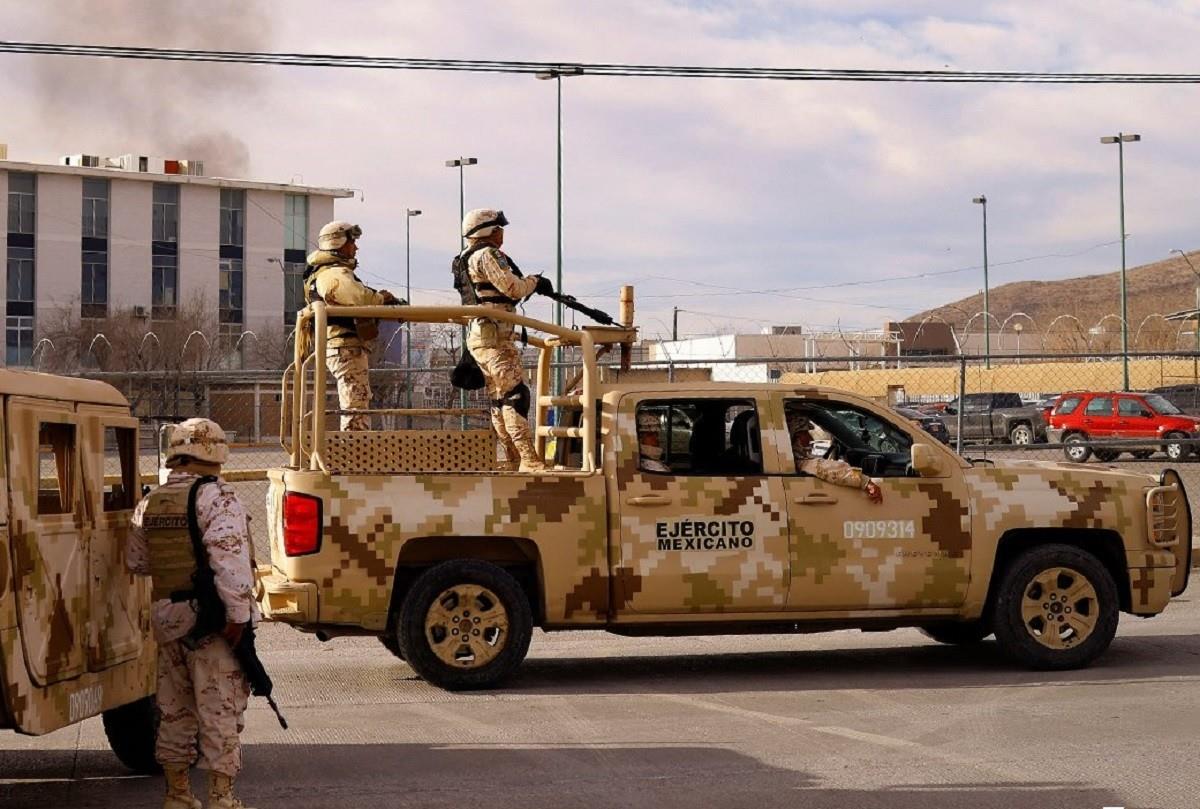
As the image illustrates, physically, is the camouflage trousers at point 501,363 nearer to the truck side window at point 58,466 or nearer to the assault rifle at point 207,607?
the truck side window at point 58,466

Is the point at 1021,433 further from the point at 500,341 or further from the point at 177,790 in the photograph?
the point at 177,790

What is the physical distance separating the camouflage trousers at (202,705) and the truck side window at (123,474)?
3.36 ft

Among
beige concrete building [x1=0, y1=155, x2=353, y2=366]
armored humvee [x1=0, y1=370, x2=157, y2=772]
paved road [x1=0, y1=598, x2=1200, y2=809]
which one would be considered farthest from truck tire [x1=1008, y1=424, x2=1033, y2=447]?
beige concrete building [x1=0, y1=155, x2=353, y2=366]

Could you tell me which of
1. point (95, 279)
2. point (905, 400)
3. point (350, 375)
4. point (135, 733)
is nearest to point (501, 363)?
point (350, 375)

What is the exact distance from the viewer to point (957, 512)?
33.0ft

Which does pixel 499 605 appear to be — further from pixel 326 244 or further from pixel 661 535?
pixel 326 244

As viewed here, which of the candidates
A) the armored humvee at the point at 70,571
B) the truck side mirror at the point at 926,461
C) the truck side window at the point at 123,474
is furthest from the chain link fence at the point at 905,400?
the armored humvee at the point at 70,571

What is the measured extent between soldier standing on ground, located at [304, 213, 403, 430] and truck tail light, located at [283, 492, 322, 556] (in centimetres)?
135

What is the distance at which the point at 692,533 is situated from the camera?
385 inches

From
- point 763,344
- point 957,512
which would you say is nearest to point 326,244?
point 957,512

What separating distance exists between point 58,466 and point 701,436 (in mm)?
4516

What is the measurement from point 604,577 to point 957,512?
7.37 ft

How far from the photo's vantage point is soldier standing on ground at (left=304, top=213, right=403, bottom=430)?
34.9ft

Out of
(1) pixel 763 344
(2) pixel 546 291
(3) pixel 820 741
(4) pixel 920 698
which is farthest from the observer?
(1) pixel 763 344
